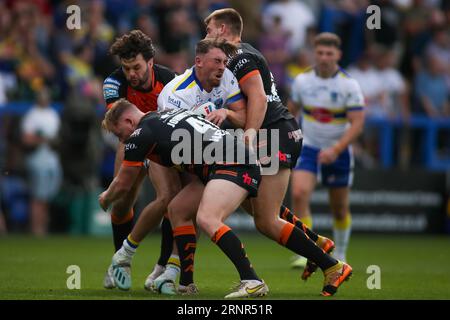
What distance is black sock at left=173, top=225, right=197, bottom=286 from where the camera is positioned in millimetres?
8609

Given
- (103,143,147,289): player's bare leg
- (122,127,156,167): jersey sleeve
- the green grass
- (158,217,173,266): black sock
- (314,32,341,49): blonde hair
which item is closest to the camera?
(122,127,156,167): jersey sleeve

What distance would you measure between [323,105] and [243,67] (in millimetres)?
4175

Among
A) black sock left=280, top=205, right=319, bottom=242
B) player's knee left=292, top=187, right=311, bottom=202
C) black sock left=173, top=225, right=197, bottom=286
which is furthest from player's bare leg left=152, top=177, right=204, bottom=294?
player's knee left=292, top=187, right=311, bottom=202

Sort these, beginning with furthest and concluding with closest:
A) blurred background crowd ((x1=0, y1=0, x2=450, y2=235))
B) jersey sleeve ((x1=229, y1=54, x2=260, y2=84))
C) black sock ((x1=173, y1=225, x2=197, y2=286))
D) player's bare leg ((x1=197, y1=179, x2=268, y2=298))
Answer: blurred background crowd ((x1=0, y1=0, x2=450, y2=235))
jersey sleeve ((x1=229, y1=54, x2=260, y2=84))
black sock ((x1=173, y1=225, x2=197, y2=286))
player's bare leg ((x1=197, y1=179, x2=268, y2=298))

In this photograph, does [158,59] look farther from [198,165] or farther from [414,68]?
[198,165]

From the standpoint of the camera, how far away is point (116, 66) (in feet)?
56.4

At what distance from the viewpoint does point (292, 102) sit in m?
13.0

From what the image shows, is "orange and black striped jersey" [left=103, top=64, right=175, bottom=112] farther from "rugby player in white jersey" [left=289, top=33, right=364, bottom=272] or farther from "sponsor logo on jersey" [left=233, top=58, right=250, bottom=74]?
"rugby player in white jersey" [left=289, top=33, right=364, bottom=272]

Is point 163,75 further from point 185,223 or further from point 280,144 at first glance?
point 185,223

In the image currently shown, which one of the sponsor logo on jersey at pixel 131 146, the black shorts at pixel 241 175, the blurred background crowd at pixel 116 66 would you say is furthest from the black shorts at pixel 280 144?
the blurred background crowd at pixel 116 66

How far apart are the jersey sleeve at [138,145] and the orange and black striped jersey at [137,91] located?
142 cm

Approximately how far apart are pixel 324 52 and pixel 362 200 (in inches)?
227

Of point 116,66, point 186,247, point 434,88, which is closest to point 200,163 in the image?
point 186,247

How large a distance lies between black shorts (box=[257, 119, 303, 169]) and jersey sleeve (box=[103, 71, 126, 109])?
1595 mm
